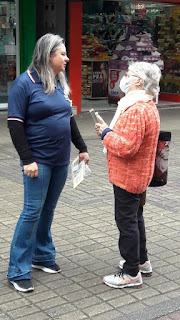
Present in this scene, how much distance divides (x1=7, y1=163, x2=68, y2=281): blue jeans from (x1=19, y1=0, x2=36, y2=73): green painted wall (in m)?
8.64

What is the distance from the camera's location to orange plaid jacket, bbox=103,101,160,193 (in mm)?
3889

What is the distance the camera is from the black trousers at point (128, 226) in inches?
161

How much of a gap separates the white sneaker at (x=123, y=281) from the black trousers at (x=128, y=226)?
0.04 metres

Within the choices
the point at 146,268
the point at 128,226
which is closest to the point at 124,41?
the point at 146,268

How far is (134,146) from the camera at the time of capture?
12.7 ft

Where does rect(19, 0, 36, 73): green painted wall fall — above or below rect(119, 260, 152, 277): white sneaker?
above

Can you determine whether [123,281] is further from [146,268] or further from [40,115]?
[40,115]

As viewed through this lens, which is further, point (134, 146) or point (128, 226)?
point (128, 226)

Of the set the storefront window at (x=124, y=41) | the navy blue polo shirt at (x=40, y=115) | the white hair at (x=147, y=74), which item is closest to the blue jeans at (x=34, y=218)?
the navy blue polo shirt at (x=40, y=115)

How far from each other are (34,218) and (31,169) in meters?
0.39

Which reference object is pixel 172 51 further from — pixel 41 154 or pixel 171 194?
pixel 41 154

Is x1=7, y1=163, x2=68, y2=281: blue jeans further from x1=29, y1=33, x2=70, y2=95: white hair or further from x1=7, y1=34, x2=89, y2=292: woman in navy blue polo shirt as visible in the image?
x1=29, y1=33, x2=70, y2=95: white hair

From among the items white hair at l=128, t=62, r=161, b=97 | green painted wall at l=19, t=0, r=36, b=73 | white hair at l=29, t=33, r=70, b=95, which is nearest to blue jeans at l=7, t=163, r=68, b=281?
white hair at l=29, t=33, r=70, b=95

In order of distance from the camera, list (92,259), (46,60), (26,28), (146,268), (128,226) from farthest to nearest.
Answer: (26,28) < (92,259) < (146,268) < (128,226) < (46,60)
